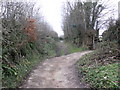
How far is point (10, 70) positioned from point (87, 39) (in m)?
14.5

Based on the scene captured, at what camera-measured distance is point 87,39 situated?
64.0 ft

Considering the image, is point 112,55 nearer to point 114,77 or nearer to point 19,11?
point 114,77

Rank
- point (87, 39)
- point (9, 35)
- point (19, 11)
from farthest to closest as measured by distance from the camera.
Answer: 1. point (87, 39)
2. point (19, 11)
3. point (9, 35)

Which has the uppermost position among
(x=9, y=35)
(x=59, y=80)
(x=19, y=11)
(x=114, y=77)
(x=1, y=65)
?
(x=19, y=11)

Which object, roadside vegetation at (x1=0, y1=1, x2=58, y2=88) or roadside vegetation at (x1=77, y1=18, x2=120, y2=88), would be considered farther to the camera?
roadside vegetation at (x1=0, y1=1, x2=58, y2=88)

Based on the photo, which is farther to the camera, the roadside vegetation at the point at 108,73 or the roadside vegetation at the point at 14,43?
the roadside vegetation at the point at 14,43

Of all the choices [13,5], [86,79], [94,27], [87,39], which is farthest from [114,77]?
[94,27]

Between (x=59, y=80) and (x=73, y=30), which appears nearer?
(x=59, y=80)

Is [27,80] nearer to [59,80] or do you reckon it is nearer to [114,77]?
[59,80]

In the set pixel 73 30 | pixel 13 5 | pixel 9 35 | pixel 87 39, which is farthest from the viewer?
pixel 73 30

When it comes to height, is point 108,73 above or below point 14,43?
below

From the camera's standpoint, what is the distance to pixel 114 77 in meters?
5.22

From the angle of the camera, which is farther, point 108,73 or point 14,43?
point 14,43

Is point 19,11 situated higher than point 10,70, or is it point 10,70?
point 19,11
